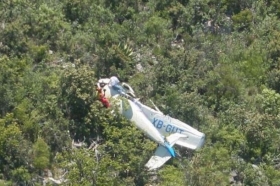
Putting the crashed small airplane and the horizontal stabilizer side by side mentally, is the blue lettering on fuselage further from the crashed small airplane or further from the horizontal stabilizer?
the horizontal stabilizer

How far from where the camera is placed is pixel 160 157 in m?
21.2

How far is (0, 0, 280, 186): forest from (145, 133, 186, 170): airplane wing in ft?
0.75

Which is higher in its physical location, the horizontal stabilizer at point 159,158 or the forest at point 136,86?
the forest at point 136,86

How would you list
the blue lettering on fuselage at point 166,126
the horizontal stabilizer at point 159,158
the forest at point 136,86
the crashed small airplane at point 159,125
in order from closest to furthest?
the forest at point 136,86
the horizontal stabilizer at point 159,158
the crashed small airplane at point 159,125
the blue lettering on fuselage at point 166,126

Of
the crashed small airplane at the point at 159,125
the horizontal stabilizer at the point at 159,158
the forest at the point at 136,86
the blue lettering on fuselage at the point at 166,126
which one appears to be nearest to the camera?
the forest at the point at 136,86

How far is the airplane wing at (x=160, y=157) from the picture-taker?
21.0 m

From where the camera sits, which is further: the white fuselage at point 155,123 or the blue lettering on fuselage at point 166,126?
the blue lettering on fuselage at point 166,126

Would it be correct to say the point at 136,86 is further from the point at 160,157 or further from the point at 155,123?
the point at 160,157

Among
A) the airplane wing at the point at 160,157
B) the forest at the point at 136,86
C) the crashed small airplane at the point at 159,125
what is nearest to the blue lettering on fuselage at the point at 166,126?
the crashed small airplane at the point at 159,125

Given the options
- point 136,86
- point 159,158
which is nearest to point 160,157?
point 159,158

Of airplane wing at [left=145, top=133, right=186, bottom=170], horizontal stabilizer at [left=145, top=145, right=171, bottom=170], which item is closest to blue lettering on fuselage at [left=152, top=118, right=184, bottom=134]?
airplane wing at [left=145, top=133, right=186, bottom=170]

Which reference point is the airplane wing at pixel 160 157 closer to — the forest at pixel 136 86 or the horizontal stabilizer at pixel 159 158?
the horizontal stabilizer at pixel 159 158

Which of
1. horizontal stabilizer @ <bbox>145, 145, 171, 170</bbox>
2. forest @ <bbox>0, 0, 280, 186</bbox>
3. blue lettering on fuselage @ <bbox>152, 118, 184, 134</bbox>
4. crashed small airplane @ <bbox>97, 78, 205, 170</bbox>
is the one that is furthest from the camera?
blue lettering on fuselage @ <bbox>152, 118, 184, 134</bbox>

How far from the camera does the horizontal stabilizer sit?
21.0 metres
